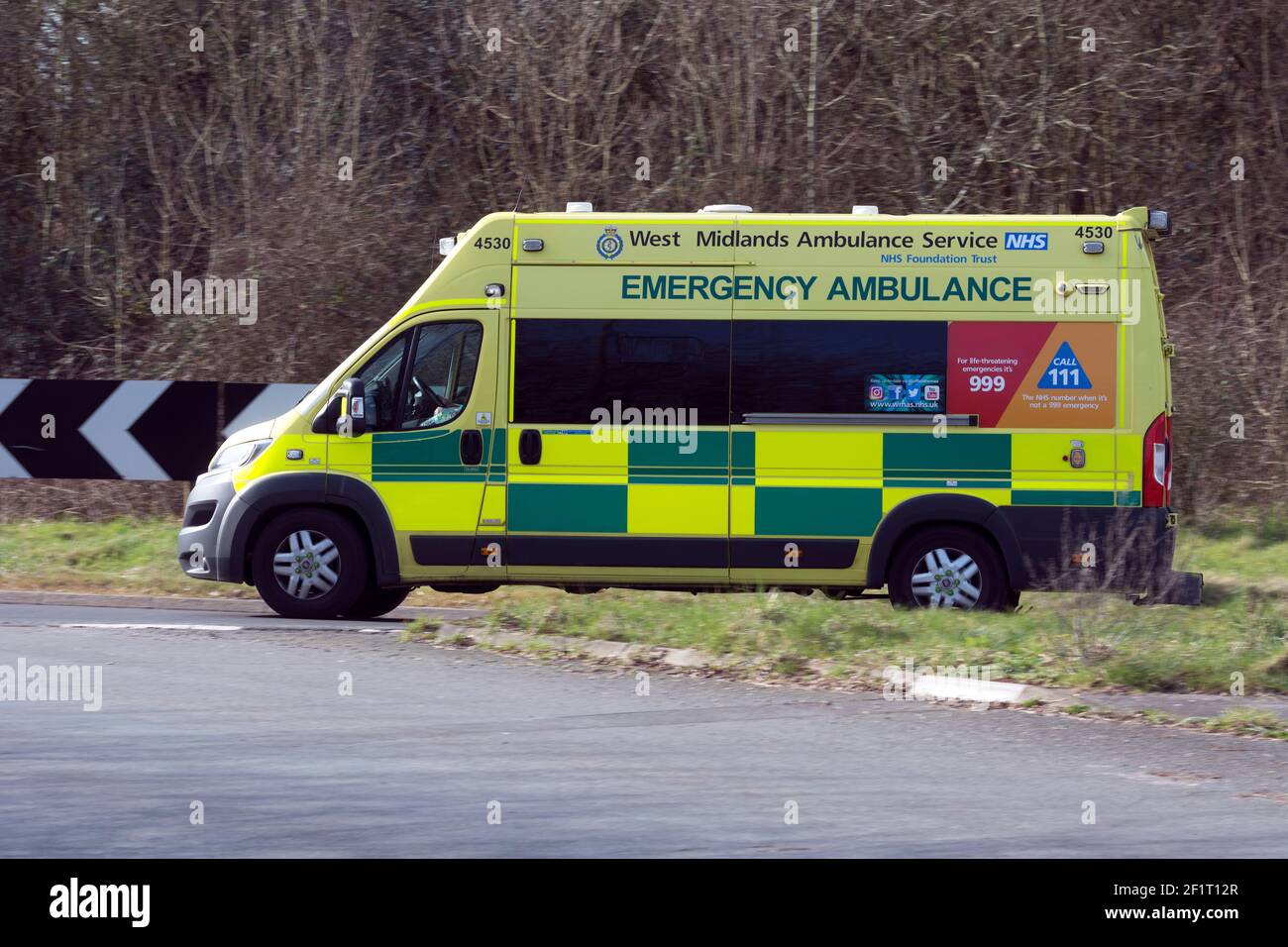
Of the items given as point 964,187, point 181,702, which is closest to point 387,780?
point 181,702

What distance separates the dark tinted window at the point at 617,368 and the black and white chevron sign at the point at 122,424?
4.21 m

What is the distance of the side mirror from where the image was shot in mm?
12094

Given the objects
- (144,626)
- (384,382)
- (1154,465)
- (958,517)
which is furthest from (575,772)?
(1154,465)

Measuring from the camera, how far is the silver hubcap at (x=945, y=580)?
11.9 meters

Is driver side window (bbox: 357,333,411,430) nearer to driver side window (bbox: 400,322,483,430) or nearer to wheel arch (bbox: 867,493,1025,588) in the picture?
driver side window (bbox: 400,322,483,430)

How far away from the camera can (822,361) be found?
38.9 feet

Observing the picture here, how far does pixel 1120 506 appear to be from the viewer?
11.6 metres

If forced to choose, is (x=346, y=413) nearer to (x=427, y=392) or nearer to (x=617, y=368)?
(x=427, y=392)

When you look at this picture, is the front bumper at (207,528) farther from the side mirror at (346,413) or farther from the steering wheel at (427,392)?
the steering wheel at (427,392)

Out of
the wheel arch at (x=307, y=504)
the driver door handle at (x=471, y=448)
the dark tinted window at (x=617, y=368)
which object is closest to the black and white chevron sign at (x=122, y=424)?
the wheel arch at (x=307, y=504)

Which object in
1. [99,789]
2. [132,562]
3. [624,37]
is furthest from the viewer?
[624,37]

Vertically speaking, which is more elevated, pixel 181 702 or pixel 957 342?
pixel 957 342
